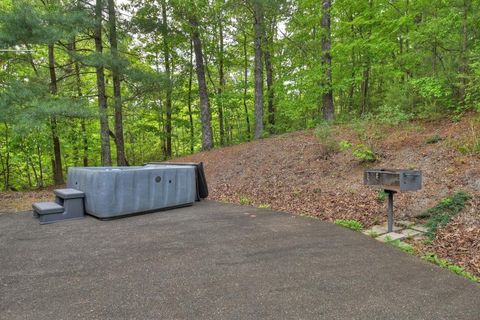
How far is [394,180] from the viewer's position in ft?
11.7

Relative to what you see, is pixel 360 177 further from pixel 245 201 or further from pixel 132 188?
pixel 132 188

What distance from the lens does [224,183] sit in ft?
26.2

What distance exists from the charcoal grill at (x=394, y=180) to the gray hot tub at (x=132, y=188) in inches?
142

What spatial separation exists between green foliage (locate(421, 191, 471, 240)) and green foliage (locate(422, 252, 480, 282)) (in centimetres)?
59

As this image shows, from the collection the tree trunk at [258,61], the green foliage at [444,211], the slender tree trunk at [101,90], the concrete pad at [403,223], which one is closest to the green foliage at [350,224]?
the concrete pad at [403,223]

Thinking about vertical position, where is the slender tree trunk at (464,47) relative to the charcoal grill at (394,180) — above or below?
above

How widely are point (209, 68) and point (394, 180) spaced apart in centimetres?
1418

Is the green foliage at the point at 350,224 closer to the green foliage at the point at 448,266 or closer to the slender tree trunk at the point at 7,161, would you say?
the green foliage at the point at 448,266

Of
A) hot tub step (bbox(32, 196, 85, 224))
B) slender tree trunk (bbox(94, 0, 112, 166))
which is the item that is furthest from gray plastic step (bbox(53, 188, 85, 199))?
slender tree trunk (bbox(94, 0, 112, 166))

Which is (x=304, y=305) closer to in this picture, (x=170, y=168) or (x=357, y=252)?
(x=357, y=252)

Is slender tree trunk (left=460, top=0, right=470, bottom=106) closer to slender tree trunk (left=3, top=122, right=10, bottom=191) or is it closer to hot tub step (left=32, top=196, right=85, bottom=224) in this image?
hot tub step (left=32, top=196, right=85, bottom=224)

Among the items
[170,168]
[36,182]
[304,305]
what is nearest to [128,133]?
[36,182]

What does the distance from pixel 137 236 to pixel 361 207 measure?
3.67 metres

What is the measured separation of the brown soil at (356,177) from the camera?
3782mm
